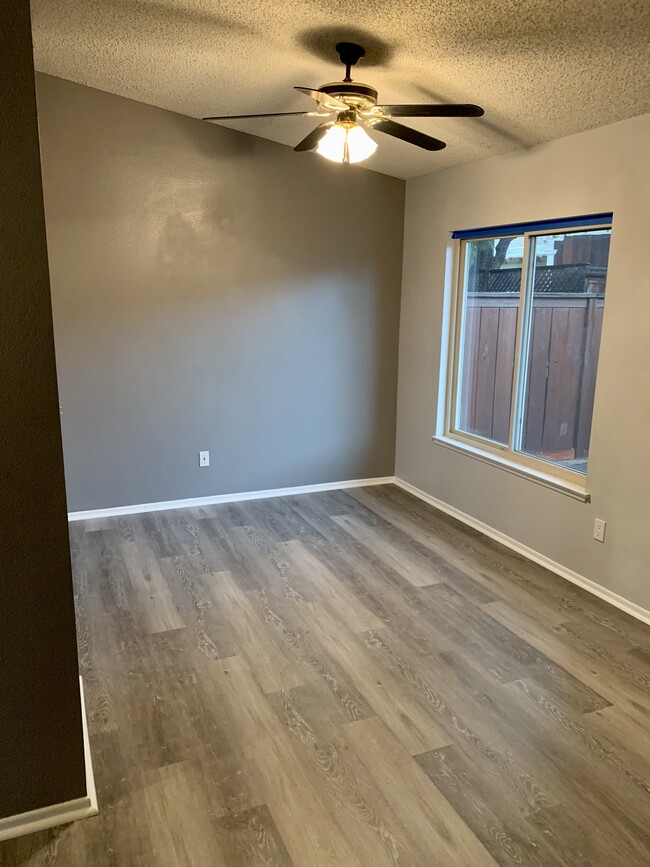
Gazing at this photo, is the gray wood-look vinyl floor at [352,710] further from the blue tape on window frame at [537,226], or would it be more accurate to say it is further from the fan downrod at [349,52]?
the fan downrod at [349,52]

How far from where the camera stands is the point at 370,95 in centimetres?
255

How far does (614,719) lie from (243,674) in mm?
1412

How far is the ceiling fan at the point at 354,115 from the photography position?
2482mm

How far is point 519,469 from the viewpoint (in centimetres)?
379

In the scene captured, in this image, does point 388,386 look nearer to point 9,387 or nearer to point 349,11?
point 349,11

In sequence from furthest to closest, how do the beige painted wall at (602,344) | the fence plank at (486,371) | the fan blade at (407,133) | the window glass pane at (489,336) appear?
1. the fence plank at (486,371)
2. the window glass pane at (489,336)
3. the beige painted wall at (602,344)
4. the fan blade at (407,133)

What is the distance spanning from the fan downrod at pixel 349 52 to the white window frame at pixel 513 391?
4.66 ft

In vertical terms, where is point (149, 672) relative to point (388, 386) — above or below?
below

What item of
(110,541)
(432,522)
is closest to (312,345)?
(432,522)

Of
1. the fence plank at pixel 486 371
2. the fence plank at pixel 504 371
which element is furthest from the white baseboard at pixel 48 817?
the fence plank at pixel 486 371

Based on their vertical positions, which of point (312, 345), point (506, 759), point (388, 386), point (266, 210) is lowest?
point (506, 759)

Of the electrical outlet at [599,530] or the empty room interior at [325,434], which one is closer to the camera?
the empty room interior at [325,434]

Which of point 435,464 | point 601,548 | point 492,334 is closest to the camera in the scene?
point 601,548

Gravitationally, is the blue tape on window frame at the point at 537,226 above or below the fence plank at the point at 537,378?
above
